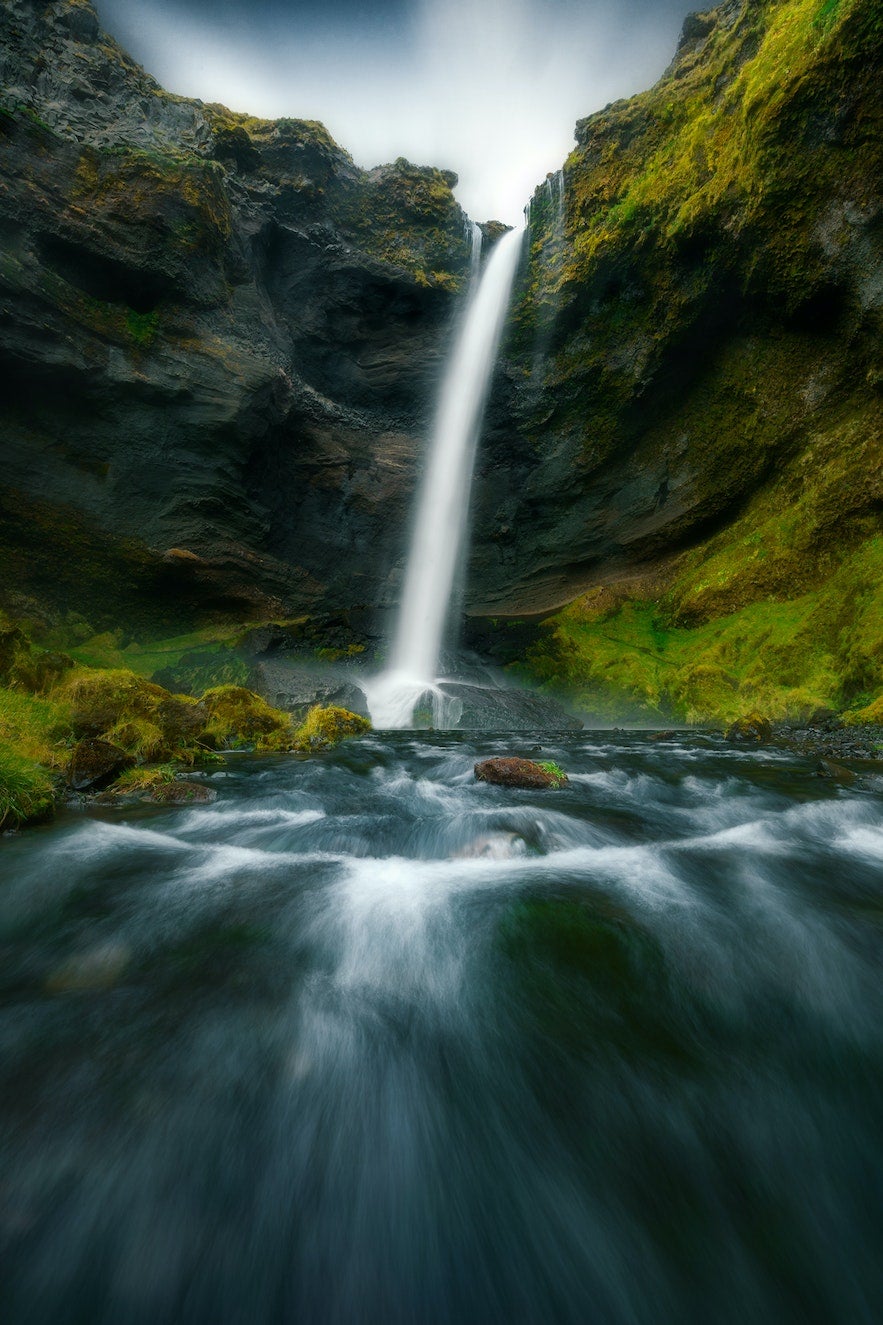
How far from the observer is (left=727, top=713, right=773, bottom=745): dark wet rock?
10625 mm

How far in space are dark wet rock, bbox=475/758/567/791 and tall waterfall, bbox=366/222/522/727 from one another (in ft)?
48.6

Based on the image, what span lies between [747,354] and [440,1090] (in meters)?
21.8

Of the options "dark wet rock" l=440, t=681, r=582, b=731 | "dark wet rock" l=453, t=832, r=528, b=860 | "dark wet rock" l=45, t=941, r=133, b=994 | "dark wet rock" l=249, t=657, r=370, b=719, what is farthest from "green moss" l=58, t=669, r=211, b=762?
"dark wet rock" l=440, t=681, r=582, b=731

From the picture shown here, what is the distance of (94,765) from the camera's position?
5906 millimetres

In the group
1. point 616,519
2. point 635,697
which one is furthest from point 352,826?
point 616,519

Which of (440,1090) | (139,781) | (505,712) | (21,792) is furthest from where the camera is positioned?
(505,712)

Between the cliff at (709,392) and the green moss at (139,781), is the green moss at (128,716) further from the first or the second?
the cliff at (709,392)

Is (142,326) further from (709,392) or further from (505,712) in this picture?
(709,392)

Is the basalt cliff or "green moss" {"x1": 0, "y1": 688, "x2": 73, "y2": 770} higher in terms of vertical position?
the basalt cliff

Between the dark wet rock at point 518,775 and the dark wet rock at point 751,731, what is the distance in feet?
18.9

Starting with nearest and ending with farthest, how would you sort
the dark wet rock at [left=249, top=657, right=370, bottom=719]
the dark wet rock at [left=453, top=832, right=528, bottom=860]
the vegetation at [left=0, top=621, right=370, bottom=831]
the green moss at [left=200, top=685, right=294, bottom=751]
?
the dark wet rock at [left=453, top=832, right=528, bottom=860]
the vegetation at [left=0, top=621, right=370, bottom=831]
the green moss at [left=200, top=685, right=294, bottom=751]
the dark wet rock at [left=249, top=657, right=370, bottom=719]

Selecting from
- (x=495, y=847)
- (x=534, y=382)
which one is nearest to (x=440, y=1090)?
(x=495, y=847)

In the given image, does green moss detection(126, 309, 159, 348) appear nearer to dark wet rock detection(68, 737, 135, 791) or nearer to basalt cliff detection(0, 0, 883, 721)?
basalt cliff detection(0, 0, 883, 721)

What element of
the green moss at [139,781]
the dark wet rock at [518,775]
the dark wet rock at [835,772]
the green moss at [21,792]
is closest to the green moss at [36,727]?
the green moss at [21,792]
